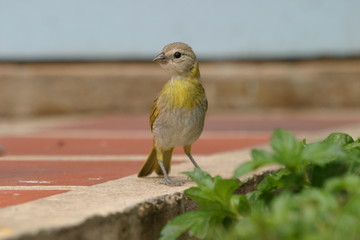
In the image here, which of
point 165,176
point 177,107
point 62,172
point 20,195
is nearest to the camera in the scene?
point 20,195

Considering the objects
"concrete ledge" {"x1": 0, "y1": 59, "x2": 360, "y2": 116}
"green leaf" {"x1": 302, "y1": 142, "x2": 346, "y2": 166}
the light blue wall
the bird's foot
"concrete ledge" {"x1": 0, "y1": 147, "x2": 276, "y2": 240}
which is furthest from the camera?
"concrete ledge" {"x1": 0, "y1": 59, "x2": 360, "y2": 116}

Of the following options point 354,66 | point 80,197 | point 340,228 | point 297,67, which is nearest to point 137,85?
point 297,67

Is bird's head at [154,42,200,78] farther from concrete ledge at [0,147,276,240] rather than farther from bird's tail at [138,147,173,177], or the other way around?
concrete ledge at [0,147,276,240]

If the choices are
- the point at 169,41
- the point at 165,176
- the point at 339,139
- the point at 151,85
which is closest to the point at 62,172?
the point at 165,176

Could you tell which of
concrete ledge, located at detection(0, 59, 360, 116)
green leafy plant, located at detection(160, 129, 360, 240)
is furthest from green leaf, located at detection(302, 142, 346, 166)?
concrete ledge, located at detection(0, 59, 360, 116)

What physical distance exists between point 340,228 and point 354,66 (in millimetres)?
6667

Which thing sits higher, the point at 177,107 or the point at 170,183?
the point at 177,107

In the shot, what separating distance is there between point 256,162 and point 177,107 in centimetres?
121

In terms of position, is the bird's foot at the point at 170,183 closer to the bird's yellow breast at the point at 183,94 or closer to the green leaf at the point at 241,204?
the bird's yellow breast at the point at 183,94

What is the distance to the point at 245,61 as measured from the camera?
8531mm

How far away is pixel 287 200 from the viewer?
82.9 inches

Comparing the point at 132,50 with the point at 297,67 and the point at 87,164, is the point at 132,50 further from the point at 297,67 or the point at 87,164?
the point at 87,164

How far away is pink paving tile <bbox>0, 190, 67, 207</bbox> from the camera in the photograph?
2.76m

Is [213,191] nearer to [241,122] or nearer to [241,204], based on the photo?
[241,204]
